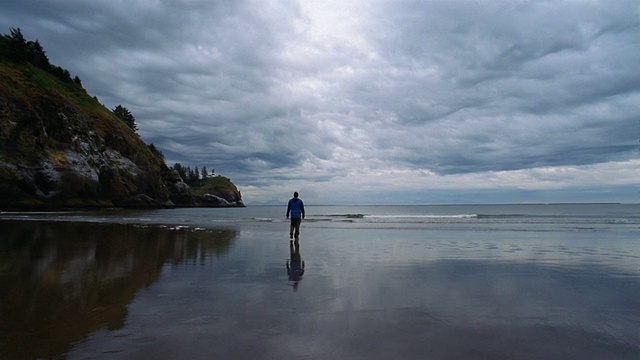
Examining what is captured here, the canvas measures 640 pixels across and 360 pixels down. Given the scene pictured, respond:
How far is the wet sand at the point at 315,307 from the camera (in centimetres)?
414

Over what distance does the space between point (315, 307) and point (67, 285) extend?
5098 millimetres

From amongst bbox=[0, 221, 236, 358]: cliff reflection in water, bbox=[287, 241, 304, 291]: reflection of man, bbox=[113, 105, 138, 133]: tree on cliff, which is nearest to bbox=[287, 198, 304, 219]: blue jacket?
bbox=[287, 241, 304, 291]: reflection of man

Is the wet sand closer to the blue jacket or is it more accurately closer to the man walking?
the man walking

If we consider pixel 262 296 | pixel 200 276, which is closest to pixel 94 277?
pixel 200 276

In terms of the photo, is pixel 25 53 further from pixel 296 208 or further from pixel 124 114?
pixel 296 208

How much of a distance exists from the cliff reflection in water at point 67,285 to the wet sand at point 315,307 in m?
0.03

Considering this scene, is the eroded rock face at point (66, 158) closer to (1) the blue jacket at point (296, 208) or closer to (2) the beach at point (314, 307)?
(1) the blue jacket at point (296, 208)

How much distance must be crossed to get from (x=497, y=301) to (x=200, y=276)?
20.8 feet

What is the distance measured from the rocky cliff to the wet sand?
48.1 meters

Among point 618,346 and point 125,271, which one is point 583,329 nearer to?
point 618,346

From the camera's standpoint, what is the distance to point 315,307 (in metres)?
5.82

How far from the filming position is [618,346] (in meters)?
4.31

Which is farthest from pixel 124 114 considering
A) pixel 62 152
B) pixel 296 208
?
pixel 296 208

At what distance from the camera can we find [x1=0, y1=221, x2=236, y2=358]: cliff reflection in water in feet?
14.5
